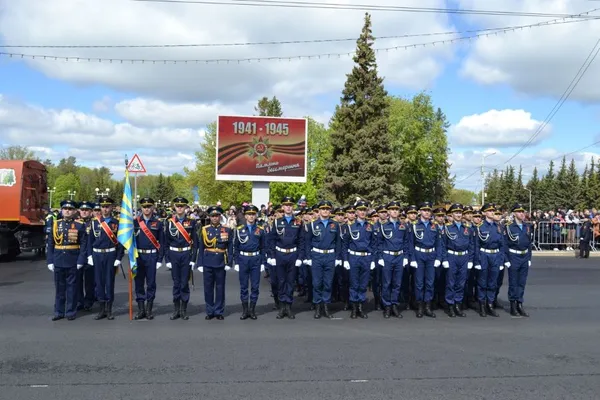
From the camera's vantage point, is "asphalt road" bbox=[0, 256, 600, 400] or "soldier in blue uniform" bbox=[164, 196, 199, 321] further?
"soldier in blue uniform" bbox=[164, 196, 199, 321]

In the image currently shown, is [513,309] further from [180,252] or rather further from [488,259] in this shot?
[180,252]

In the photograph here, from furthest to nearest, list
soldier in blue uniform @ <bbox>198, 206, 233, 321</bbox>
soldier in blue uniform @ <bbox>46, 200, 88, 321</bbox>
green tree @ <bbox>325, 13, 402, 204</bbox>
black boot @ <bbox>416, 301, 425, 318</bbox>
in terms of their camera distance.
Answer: green tree @ <bbox>325, 13, 402, 204</bbox>
black boot @ <bbox>416, 301, 425, 318</bbox>
soldier in blue uniform @ <bbox>198, 206, 233, 321</bbox>
soldier in blue uniform @ <bbox>46, 200, 88, 321</bbox>

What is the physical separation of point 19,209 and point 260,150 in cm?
1231

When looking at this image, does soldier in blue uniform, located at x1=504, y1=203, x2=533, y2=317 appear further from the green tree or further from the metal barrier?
the green tree

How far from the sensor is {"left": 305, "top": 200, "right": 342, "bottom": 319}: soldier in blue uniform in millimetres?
9734

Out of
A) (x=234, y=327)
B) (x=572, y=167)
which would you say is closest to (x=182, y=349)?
(x=234, y=327)

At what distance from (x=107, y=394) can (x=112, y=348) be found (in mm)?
1863

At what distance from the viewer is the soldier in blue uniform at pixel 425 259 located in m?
9.96

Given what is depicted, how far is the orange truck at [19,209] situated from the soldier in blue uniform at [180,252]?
10996 millimetres

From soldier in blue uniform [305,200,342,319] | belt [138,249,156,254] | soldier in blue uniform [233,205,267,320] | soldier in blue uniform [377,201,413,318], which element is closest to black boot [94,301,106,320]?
belt [138,249,156,254]

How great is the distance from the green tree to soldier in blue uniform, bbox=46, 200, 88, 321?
98.2 ft

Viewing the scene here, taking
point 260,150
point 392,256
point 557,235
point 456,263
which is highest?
point 260,150

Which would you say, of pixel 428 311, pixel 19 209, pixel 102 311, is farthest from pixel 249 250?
pixel 19 209

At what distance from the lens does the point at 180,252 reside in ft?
31.3
